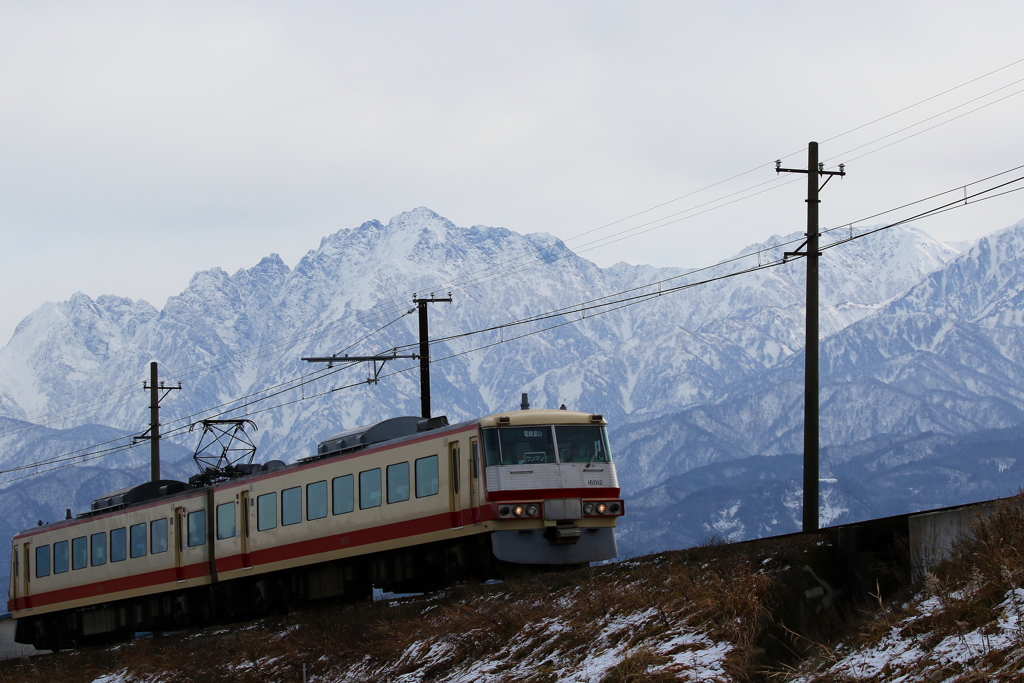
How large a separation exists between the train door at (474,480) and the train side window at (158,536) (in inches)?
464

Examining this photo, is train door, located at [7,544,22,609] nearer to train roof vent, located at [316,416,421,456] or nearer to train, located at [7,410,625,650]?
train, located at [7,410,625,650]

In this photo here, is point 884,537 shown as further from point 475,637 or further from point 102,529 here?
point 102,529

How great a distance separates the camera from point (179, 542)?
30203mm

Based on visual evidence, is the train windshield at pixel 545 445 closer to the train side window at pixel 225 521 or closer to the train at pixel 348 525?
the train at pixel 348 525

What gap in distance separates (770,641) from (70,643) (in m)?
28.1

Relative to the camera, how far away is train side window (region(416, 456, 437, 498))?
74.7 feet

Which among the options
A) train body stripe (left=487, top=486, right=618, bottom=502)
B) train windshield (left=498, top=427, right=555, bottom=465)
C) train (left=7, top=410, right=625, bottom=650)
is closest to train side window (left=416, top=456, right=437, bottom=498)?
train (left=7, top=410, right=625, bottom=650)

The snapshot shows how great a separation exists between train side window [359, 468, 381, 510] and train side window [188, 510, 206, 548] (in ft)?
21.6

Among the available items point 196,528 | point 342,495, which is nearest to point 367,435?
point 342,495

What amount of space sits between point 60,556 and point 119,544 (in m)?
3.74

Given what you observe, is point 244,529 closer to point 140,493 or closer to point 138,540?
point 138,540

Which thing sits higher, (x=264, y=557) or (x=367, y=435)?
(x=367, y=435)

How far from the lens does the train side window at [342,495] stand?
24.8 meters

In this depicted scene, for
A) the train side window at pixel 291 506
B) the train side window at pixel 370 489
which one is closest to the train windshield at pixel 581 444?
the train side window at pixel 370 489
